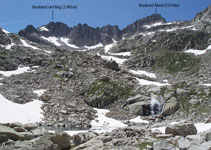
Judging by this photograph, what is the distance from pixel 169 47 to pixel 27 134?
351ft

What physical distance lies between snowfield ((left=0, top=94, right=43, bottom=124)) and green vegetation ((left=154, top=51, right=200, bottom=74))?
59871mm

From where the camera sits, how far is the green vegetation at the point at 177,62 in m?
82.9

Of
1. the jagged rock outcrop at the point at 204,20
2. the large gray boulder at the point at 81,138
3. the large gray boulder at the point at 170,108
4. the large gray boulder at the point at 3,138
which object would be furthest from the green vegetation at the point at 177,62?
the large gray boulder at the point at 3,138

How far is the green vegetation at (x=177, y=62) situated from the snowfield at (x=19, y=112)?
5987 cm

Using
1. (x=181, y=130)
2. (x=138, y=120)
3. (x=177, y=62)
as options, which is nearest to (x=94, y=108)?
(x=138, y=120)

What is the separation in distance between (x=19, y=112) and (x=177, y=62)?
240ft

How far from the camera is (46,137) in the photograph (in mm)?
16156

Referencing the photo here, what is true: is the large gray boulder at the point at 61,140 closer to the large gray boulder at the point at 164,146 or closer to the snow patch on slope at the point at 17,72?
the large gray boulder at the point at 164,146

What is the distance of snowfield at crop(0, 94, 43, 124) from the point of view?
3478 centimetres

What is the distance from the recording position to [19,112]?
37531mm

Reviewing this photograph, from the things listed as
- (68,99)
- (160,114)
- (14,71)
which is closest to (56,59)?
(14,71)

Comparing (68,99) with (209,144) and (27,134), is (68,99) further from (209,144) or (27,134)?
(209,144)

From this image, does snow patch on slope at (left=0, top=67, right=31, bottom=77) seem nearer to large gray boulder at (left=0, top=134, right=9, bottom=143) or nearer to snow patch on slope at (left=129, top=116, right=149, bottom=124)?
snow patch on slope at (left=129, top=116, right=149, bottom=124)

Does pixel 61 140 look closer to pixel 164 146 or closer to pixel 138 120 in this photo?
pixel 164 146
